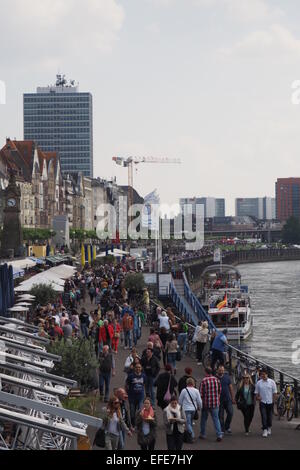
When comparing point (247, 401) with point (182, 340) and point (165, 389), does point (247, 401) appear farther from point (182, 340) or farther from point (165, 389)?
point (182, 340)

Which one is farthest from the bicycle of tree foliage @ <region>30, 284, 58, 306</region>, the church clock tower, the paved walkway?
the church clock tower

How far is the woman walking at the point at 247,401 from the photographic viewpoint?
16.5 metres

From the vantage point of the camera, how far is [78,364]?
17.2m

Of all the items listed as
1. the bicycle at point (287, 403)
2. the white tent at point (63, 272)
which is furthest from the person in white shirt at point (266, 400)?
the white tent at point (63, 272)

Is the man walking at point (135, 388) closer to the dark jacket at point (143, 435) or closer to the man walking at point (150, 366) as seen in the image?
the man walking at point (150, 366)

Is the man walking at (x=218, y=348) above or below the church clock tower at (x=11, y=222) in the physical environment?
below

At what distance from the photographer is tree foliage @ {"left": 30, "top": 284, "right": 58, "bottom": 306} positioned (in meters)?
33.7

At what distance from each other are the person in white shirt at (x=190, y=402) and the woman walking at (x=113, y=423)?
205cm

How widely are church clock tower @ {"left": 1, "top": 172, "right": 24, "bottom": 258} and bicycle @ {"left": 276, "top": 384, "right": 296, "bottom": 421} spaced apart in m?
45.0

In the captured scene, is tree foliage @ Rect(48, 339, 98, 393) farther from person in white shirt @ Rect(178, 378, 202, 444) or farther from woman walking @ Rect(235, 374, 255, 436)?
woman walking @ Rect(235, 374, 255, 436)

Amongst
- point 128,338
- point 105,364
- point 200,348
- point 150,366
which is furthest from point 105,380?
point 128,338
